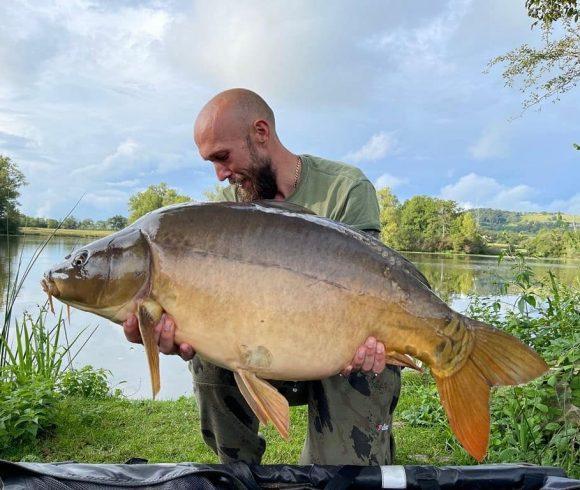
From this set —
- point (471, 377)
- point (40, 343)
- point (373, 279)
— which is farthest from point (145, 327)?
point (40, 343)

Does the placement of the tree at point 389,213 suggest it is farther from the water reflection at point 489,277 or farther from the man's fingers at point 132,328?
the man's fingers at point 132,328

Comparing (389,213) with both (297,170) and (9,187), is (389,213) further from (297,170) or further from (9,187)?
(297,170)

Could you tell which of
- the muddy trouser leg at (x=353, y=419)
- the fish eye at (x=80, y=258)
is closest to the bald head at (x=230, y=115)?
the fish eye at (x=80, y=258)

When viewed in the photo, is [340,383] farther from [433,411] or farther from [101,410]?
[101,410]

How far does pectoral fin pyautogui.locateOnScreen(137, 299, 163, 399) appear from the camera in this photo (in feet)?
4.33

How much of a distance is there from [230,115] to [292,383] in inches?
35.2

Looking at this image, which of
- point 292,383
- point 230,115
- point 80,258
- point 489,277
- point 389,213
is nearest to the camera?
point 80,258

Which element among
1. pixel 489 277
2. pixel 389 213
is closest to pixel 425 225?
pixel 389 213

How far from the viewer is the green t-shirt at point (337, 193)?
6.12ft

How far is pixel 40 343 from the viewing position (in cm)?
334

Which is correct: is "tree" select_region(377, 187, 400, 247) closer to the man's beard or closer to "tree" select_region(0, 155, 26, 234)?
"tree" select_region(0, 155, 26, 234)

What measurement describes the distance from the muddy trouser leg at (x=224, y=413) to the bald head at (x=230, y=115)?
0.75 metres

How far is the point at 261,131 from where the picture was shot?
1.93 meters

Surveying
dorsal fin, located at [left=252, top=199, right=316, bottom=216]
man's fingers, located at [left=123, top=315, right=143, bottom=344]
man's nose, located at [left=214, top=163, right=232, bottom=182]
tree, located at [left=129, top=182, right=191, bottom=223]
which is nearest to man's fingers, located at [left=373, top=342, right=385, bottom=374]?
dorsal fin, located at [left=252, top=199, right=316, bottom=216]
